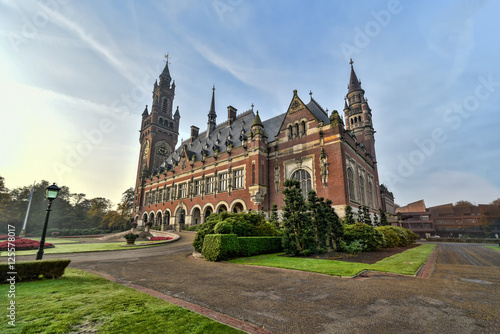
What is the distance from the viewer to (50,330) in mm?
3471

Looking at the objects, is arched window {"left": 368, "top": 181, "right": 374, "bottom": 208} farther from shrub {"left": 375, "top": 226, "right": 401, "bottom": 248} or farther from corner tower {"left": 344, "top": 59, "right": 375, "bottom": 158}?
shrub {"left": 375, "top": 226, "right": 401, "bottom": 248}

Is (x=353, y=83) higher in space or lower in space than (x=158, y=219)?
higher

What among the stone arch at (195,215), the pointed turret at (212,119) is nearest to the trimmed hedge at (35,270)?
the stone arch at (195,215)

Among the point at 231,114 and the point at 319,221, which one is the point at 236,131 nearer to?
the point at 231,114

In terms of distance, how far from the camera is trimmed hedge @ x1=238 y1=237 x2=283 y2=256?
43.4ft

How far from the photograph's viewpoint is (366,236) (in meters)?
16.0

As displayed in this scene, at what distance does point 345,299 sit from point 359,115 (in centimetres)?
4821

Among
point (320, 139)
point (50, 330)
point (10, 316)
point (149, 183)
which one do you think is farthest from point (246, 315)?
Answer: point (149, 183)

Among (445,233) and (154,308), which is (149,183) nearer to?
(154,308)

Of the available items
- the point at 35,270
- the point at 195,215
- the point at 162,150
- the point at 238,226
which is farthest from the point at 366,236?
the point at 162,150

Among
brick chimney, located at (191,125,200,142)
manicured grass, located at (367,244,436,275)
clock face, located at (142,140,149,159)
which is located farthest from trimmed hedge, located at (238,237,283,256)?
clock face, located at (142,140,149,159)

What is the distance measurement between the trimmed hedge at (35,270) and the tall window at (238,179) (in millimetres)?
24551

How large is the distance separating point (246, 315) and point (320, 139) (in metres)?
24.4

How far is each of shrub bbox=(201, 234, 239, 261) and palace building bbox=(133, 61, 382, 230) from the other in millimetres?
14657
